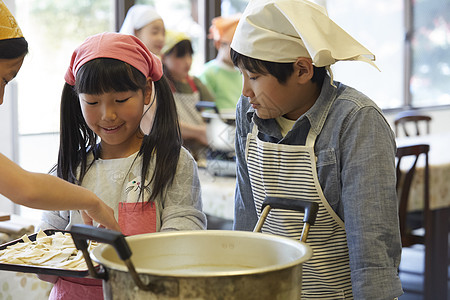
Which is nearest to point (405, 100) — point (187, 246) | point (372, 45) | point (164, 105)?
point (372, 45)

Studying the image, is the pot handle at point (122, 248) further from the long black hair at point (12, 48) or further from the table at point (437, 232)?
the table at point (437, 232)

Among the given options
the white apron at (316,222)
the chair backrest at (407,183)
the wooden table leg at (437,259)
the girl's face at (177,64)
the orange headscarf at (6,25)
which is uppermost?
the orange headscarf at (6,25)

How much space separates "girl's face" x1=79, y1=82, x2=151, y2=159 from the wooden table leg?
187 centimetres

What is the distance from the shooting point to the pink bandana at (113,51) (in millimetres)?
1185

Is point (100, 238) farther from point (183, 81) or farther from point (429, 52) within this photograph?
point (429, 52)

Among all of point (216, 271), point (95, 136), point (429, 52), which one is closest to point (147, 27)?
point (95, 136)

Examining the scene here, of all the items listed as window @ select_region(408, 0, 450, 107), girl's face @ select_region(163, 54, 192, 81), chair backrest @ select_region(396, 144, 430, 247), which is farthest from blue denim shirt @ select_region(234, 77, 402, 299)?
window @ select_region(408, 0, 450, 107)

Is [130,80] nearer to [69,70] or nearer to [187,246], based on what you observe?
[69,70]

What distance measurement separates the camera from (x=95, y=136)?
4.45 ft

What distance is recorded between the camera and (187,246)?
849 mm

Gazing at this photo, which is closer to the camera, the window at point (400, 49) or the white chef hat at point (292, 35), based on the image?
the white chef hat at point (292, 35)

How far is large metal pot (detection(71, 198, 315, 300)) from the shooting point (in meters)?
0.65

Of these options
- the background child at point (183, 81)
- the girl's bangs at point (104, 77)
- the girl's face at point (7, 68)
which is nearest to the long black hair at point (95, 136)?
the girl's bangs at point (104, 77)

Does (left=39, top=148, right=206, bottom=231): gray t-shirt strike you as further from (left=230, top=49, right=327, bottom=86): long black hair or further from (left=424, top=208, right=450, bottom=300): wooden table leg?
(left=424, top=208, right=450, bottom=300): wooden table leg
